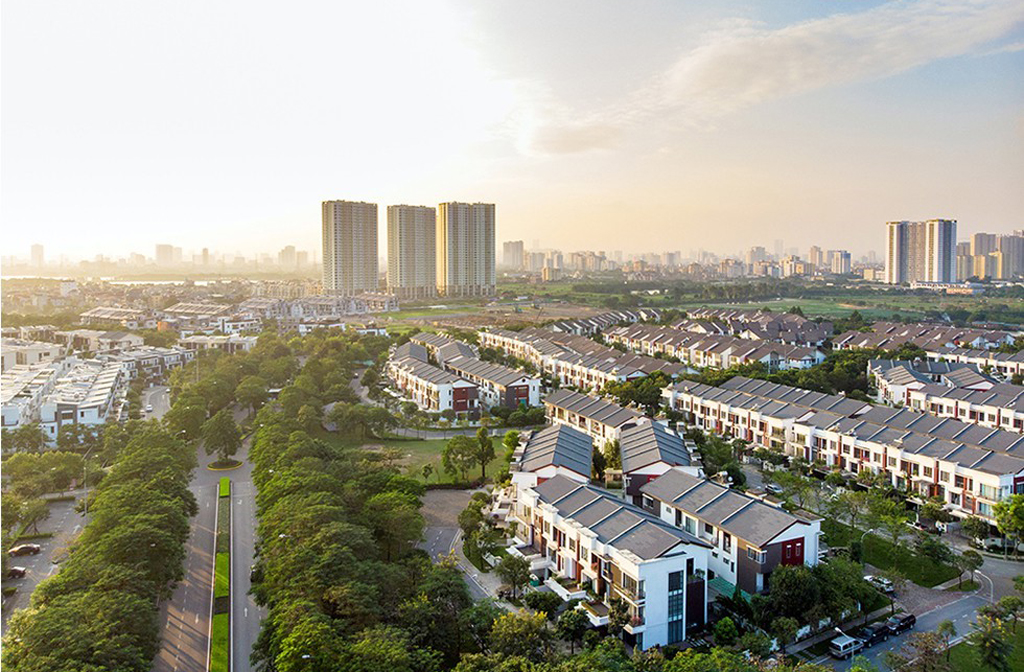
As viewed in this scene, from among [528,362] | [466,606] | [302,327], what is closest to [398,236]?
[302,327]

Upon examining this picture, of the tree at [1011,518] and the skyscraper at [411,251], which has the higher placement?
the skyscraper at [411,251]

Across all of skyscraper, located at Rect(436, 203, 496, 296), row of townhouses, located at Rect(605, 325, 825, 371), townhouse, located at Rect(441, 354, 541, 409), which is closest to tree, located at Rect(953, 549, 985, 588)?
townhouse, located at Rect(441, 354, 541, 409)

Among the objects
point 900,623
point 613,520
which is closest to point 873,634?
point 900,623

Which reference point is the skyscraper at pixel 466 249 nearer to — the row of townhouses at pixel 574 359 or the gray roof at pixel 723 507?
the row of townhouses at pixel 574 359

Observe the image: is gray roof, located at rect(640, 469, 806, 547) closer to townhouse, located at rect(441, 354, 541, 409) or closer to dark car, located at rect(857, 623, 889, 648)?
dark car, located at rect(857, 623, 889, 648)

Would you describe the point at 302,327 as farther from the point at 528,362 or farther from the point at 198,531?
the point at 198,531

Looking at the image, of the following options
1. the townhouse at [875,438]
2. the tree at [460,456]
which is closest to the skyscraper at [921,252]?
the townhouse at [875,438]
